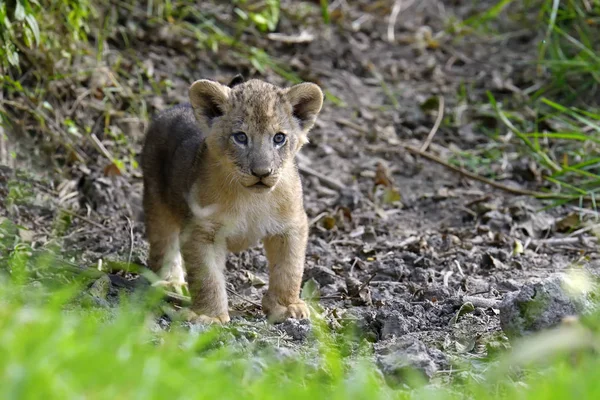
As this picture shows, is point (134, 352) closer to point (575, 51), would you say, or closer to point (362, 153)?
point (362, 153)

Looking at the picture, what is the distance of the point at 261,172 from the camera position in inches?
234

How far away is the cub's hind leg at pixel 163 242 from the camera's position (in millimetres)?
7359

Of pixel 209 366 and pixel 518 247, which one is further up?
pixel 209 366

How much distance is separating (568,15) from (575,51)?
2.26 feet

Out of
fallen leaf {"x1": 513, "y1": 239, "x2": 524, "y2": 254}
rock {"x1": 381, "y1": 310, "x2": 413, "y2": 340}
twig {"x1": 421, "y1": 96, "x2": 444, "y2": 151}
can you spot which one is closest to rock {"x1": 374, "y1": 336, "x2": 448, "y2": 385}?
rock {"x1": 381, "y1": 310, "x2": 413, "y2": 340}

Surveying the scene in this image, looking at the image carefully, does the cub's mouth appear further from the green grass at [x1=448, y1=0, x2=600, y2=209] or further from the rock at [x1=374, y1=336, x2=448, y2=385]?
the green grass at [x1=448, y1=0, x2=600, y2=209]

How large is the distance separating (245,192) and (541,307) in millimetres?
2103

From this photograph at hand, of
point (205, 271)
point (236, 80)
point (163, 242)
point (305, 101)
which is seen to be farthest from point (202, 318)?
point (236, 80)

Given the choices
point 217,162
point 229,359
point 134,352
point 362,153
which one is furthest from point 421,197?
point 134,352

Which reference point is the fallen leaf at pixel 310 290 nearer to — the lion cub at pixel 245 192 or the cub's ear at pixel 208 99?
the lion cub at pixel 245 192

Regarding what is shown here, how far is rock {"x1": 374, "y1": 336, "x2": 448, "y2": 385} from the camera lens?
462 cm

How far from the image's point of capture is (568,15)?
34.9ft

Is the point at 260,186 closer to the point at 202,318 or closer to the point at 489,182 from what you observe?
the point at 202,318

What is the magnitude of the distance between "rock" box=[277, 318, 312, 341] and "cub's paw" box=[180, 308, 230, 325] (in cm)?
40
